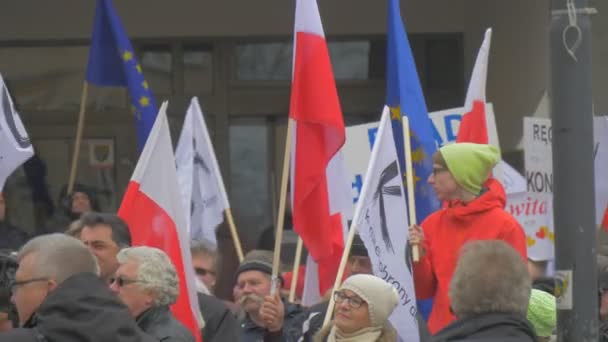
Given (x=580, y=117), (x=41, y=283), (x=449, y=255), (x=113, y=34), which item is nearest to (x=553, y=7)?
(x=580, y=117)

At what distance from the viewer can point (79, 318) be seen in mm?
4473

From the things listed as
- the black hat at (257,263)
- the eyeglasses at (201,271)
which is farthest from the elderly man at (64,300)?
the eyeglasses at (201,271)

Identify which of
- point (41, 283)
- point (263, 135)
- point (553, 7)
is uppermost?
point (553, 7)

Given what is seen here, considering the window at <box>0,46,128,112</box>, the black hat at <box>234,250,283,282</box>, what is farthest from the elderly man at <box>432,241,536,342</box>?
the window at <box>0,46,128,112</box>

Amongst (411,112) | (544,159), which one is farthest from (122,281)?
(544,159)

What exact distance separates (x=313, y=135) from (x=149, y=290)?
1.87 m

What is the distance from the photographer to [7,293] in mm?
5070

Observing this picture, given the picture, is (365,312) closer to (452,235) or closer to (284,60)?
(452,235)

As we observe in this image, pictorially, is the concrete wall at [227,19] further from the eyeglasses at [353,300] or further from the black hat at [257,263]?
the eyeglasses at [353,300]

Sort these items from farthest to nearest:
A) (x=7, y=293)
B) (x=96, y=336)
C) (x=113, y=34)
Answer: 1. (x=113, y=34)
2. (x=7, y=293)
3. (x=96, y=336)

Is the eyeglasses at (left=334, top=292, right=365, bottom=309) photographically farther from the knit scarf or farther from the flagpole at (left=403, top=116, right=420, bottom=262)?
the flagpole at (left=403, top=116, right=420, bottom=262)

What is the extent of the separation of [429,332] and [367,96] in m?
6.99

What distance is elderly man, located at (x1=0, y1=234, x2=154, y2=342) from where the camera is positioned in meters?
4.43

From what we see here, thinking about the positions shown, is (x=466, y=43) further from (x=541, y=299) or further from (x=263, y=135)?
(x=541, y=299)
